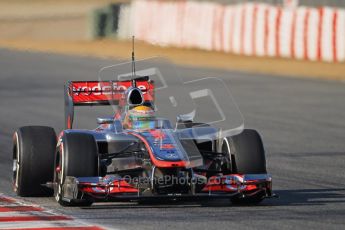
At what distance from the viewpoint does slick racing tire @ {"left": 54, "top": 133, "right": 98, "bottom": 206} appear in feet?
35.8

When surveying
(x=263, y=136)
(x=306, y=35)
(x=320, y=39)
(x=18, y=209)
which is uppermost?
(x=306, y=35)

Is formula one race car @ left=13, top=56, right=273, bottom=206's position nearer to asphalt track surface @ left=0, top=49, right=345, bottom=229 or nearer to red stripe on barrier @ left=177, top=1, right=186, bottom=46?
asphalt track surface @ left=0, top=49, right=345, bottom=229

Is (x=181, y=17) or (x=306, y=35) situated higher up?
(x=181, y=17)

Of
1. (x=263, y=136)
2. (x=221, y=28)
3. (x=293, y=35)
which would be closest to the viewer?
(x=263, y=136)

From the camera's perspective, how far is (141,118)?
38.4 feet

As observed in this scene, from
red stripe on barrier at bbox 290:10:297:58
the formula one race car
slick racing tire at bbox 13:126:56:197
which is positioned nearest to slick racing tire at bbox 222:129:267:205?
the formula one race car

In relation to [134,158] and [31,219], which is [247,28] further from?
[31,219]

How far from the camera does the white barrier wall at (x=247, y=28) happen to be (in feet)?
106

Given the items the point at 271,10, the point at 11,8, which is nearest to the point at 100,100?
the point at 271,10

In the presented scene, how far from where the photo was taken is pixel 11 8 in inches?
2505

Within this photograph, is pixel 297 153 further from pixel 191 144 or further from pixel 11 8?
pixel 11 8

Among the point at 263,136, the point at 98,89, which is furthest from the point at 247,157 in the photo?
the point at 263,136

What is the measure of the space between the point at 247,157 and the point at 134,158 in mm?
1099

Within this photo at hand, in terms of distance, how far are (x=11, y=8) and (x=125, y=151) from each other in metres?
53.3
